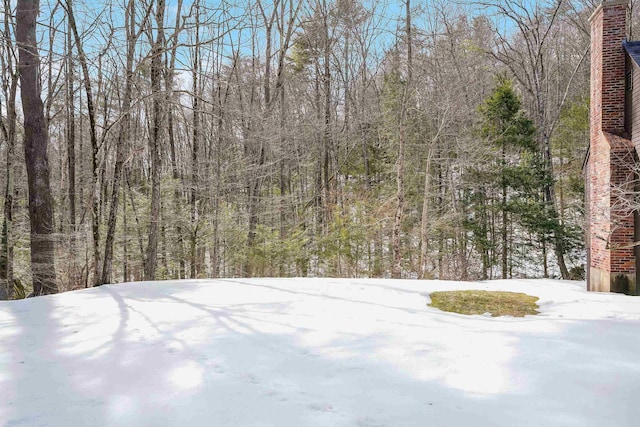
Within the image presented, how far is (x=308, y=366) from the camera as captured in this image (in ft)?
11.1

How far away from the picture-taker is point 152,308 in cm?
542

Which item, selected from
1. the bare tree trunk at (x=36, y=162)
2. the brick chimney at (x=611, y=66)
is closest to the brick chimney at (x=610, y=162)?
the brick chimney at (x=611, y=66)

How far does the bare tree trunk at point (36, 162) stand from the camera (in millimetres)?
7832

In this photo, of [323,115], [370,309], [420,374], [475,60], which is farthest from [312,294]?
[475,60]

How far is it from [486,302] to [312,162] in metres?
12.1

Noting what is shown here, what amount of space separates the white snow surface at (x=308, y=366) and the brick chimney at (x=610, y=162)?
10.6ft

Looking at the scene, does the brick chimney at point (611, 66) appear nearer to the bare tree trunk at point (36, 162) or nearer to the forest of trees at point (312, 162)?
the forest of trees at point (312, 162)

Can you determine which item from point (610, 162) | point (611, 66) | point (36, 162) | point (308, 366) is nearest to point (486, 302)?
point (308, 366)

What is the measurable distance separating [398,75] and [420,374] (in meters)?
15.4

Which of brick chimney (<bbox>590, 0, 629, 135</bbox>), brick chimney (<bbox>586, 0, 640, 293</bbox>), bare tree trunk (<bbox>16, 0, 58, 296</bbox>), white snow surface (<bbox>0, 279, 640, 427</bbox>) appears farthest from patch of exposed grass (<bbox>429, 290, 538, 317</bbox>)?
bare tree trunk (<bbox>16, 0, 58, 296</bbox>)

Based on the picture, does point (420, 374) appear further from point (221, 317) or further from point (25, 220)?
point (25, 220)

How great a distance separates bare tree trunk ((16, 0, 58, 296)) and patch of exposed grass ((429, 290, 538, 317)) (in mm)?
7233

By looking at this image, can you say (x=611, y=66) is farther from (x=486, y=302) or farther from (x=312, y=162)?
(x=312, y=162)

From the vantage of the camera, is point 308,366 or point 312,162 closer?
point 308,366
